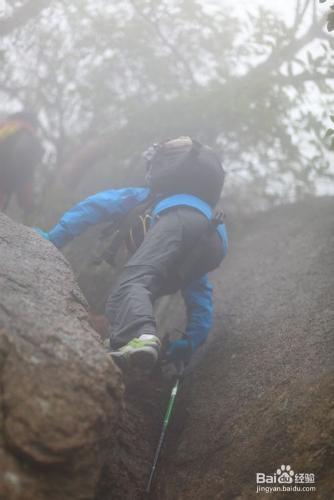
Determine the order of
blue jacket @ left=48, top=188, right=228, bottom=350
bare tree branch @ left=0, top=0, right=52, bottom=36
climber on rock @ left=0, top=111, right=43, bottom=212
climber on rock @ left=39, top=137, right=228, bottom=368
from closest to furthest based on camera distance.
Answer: climber on rock @ left=39, top=137, right=228, bottom=368 < blue jacket @ left=48, top=188, right=228, bottom=350 < climber on rock @ left=0, top=111, right=43, bottom=212 < bare tree branch @ left=0, top=0, right=52, bottom=36

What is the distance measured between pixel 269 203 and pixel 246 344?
383 centimetres

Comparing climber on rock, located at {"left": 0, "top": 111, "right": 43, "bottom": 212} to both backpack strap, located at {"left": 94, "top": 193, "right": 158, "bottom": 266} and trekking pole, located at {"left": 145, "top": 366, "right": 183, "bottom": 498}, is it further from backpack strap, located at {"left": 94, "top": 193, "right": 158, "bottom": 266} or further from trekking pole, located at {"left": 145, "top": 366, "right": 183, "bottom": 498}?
trekking pole, located at {"left": 145, "top": 366, "right": 183, "bottom": 498}

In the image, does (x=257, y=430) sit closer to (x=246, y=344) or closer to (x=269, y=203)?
(x=246, y=344)

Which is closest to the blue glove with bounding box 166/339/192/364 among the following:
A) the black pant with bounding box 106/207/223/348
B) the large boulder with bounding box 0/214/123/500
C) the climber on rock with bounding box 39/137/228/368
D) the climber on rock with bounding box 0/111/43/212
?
the climber on rock with bounding box 39/137/228/368

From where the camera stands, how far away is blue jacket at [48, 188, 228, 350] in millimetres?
4227

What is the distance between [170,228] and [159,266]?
40 centimetres

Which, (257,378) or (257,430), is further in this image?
(257,378)

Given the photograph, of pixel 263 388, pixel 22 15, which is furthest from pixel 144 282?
pixel 22 15

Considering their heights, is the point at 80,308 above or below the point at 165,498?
above

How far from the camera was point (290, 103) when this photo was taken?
6.65 meters

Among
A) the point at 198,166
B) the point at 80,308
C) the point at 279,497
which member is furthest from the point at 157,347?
the point at 198,166

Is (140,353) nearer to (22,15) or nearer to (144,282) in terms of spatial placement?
(144,282)

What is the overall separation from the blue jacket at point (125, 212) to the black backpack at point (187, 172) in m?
0.13

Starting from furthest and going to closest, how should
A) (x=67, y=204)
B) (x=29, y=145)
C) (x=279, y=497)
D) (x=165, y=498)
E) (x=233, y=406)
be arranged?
(x=67, y=204) < (x=29, y=145) < (x=233, y=406) < (x=165, y=498) < (x=279, y=497)
